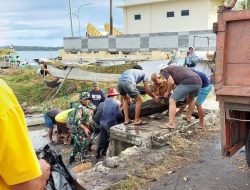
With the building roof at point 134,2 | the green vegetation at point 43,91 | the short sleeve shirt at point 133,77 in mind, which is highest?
the building roof at point 134,2

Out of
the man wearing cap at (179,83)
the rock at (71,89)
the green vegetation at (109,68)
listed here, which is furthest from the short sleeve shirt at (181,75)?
the rock at (71,89)

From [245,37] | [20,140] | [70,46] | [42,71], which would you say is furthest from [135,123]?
[70,46]

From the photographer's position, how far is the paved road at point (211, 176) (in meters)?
5.35

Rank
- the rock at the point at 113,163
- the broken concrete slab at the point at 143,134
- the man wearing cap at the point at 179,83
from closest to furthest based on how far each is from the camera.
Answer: the rock at the point at 113,163
the broken concrete slab at the point at 143,134
the man wearing cap at the point at 179,83

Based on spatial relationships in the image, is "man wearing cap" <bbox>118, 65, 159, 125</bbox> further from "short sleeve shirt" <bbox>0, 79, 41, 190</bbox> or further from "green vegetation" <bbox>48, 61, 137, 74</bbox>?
"green vegetation" <bbox>48, 61, 137, 74</bbox>

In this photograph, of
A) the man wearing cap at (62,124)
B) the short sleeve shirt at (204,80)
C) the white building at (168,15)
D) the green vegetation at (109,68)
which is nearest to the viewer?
the short sleeve shirt at (204,80)

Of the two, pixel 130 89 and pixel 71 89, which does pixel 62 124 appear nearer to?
pixel 130 89

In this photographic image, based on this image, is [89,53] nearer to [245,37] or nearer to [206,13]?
[206,13]

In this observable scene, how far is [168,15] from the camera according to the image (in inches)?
1096

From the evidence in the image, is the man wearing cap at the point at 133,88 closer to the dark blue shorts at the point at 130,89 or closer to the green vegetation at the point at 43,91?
the dark blue shorts at the point at 130,89

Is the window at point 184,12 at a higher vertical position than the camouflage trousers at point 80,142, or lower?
higher

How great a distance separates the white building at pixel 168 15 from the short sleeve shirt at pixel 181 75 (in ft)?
60.4

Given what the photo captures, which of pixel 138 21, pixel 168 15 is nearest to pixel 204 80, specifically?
pixel 168 15

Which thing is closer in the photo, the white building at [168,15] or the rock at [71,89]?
the rock at [71,89]
